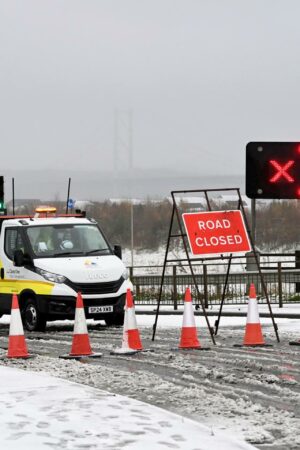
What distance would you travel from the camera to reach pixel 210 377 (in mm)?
11727

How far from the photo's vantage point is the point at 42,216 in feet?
69.7

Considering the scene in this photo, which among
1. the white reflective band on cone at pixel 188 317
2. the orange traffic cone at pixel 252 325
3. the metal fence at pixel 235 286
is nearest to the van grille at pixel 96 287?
the white reflective band on cone at pixel 188 317

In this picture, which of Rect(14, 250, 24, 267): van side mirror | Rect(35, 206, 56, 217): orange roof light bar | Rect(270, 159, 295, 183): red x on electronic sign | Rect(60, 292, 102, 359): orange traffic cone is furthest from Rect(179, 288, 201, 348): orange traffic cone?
Rect(35, 206, 56, 217): orange roof light bar

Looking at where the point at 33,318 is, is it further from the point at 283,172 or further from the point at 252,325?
the point at 283,172

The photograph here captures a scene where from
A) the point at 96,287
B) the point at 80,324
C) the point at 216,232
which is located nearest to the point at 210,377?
the point at 80,324

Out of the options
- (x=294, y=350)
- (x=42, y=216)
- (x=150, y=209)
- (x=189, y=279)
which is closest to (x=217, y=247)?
(x=294, y=350)

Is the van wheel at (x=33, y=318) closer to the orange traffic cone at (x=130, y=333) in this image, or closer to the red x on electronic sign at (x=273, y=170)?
the red x on electronic sign at (x=273, y=170)

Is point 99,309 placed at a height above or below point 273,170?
below

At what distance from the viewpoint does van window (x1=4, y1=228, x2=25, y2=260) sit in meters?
20.3

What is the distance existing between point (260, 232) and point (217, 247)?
54251 millimetres

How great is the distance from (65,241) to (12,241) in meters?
1.01

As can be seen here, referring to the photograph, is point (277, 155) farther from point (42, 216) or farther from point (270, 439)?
point (270, 439)

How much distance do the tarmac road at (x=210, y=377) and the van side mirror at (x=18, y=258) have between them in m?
2.65

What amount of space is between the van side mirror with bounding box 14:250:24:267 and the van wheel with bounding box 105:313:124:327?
181cm
